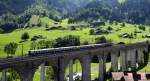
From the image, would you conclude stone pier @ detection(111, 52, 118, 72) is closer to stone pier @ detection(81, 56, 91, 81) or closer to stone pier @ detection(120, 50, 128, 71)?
stone pier @ detection(120, 50, 128, 71)

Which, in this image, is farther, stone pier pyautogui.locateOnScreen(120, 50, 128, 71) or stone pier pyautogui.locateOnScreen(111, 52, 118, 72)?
stone pier pyautogui.locateOnScreen(120, 50, 128, 71)

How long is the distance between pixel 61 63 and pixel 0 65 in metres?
24.8

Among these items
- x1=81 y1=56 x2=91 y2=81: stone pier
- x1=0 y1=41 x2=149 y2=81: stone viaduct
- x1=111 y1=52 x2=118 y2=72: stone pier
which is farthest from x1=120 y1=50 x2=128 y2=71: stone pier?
x1=81 y1=56 x2=91 y2=81: stone pier

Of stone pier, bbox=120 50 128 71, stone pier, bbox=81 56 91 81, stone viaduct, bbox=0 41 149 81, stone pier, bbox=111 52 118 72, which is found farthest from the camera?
stone pier, bbox=120 50 128 71

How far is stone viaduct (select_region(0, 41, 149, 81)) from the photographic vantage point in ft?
230

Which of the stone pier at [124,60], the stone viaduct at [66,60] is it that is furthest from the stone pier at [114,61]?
the stone pier at [124,60]

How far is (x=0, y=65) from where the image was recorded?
64.0 meters

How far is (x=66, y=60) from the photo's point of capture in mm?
89438

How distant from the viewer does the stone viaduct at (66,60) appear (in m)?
70.1

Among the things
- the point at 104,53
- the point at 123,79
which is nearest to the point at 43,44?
the point at 104,53

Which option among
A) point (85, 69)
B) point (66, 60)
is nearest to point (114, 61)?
point (85, 69)

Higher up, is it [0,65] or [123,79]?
[0,65]

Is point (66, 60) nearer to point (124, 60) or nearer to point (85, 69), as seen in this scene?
point (85, 69)

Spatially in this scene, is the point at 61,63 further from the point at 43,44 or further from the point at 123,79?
the point at 43,44
